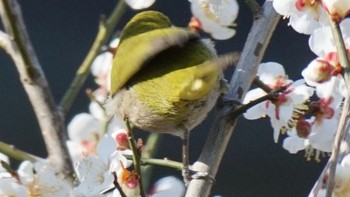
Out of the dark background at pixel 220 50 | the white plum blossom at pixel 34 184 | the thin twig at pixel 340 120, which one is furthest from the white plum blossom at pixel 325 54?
the dark background at pixel 220 50

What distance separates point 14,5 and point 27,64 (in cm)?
11

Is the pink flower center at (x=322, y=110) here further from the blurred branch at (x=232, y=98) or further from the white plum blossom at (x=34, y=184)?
the white plum blossom at (x=34, y=184)

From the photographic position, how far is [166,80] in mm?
1779

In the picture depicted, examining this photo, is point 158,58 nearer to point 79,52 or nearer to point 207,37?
point 207,37

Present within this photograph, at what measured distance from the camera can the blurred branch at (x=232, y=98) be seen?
152cm

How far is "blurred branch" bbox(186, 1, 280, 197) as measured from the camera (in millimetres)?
1522

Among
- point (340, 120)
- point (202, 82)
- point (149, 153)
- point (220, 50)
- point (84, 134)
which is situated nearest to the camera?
point (340, 120)

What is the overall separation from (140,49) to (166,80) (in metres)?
0.06

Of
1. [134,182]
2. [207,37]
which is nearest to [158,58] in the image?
[207,37]

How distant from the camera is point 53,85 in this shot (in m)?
3.76

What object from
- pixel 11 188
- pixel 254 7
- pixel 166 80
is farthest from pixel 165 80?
pixel 11 188

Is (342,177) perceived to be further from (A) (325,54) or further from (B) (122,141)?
(B) (122,141)

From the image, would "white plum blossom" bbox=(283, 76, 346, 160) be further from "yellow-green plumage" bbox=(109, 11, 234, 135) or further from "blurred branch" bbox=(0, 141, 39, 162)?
"blurred branch" bbox=(0, 141, 39, 162)

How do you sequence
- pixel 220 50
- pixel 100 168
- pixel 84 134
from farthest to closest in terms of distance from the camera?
pixel 220 50 → pixel 84 134 → pixel 100 168
